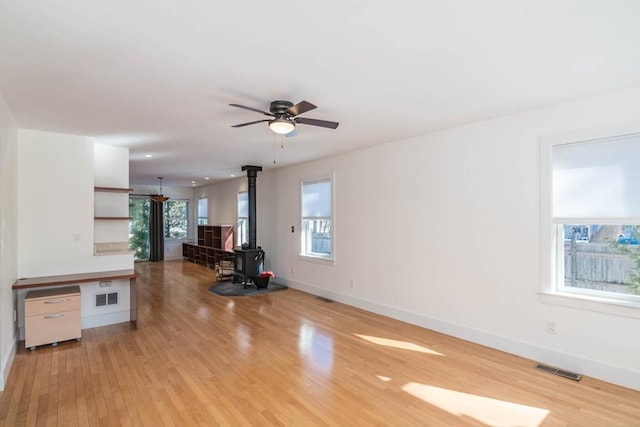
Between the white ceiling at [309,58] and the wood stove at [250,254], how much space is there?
3.22 metres

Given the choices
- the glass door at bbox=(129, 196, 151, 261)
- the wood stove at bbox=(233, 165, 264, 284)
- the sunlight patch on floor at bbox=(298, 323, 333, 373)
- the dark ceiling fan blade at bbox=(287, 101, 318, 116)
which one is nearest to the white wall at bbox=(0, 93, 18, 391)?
the dark ceiling fan blade at bbox=(287, 101, 318, 116)

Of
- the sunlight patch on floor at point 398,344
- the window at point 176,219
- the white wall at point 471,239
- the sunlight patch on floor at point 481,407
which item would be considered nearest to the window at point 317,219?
the white wall at point 471,239

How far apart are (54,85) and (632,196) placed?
485 centimetres

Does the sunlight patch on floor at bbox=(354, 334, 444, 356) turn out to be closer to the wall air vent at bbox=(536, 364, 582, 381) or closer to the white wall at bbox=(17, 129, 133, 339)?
the wall air vent at bbox=(536, 364, 582, 381)

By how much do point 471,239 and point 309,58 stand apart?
2797 mm

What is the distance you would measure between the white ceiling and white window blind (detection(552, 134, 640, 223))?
503 mm

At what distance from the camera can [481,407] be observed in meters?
2.54

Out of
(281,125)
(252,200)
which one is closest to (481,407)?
(281,125)

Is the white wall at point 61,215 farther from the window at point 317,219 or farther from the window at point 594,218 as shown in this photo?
the window at point 594,218

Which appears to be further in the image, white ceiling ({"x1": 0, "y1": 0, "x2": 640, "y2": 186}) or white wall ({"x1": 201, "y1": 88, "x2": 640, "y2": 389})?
white wall ({"x1": 201, "y1": 88, "x2": 640, "y2": 389})

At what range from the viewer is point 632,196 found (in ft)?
9.21

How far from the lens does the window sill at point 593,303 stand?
281 cm

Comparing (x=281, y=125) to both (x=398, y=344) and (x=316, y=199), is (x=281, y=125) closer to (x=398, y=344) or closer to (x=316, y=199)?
(x=398, y=344)

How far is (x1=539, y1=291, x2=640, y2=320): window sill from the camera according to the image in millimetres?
2812
